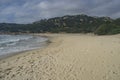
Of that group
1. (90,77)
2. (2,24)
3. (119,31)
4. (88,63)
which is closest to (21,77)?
(90,77)

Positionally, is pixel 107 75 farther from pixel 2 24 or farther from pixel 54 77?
pixel 2 24

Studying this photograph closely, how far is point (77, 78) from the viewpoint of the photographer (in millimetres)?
7082

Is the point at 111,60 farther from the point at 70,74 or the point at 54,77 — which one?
the point at 54,77

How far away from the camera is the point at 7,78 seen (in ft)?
24.8

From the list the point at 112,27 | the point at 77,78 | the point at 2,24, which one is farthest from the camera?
the point at 2,24

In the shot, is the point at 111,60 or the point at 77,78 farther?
the point at 111,60

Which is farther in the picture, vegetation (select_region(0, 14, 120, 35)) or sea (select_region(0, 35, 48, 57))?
vegetation (select_region(0, 14, 120, 35))

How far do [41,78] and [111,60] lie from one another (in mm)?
3856

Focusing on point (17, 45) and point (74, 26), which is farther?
point (74, 26)

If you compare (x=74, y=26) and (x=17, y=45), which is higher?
(x=74, y=26)

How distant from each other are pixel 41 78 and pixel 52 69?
1.31 meters

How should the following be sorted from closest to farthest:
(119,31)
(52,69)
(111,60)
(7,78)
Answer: (7,78) < (52,69) < (111,60) < (119,31)

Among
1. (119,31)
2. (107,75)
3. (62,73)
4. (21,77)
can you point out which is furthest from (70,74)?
(119,31)

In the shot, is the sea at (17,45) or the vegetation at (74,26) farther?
the vegetation at (74,26)
